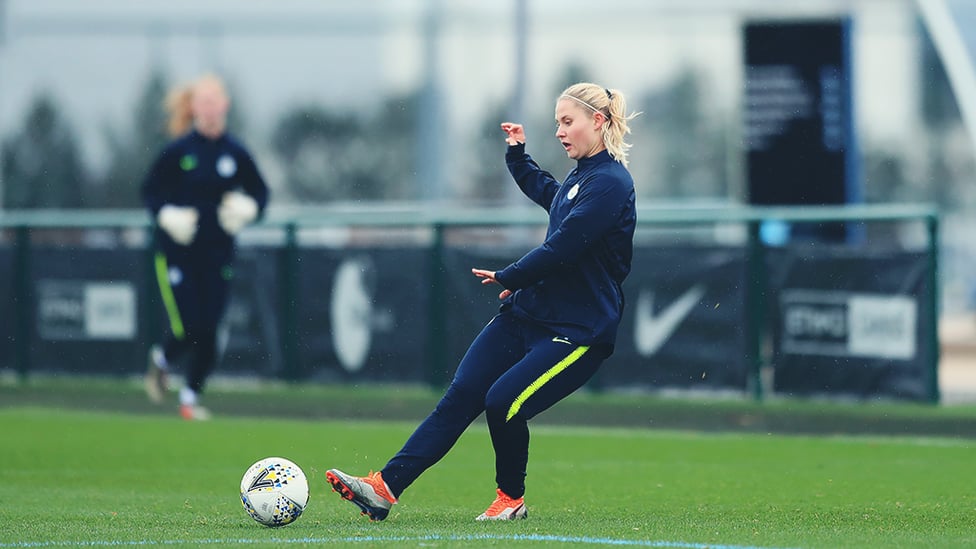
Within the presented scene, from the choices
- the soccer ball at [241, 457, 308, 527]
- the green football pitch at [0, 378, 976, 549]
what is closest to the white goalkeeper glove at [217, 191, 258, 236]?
the green football pitch at [0, 378, 976, 549]

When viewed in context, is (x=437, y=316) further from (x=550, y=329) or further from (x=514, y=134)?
(x=550, y=329)

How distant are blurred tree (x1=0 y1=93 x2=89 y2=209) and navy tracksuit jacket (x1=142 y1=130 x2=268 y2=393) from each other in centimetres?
1890

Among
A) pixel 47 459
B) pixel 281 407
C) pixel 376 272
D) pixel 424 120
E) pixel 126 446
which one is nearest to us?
pixel 47 459

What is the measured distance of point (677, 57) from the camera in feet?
97.2

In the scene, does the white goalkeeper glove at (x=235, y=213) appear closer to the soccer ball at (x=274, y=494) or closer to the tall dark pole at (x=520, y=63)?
the soccer ball at (x=274, y=494)

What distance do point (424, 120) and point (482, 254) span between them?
41.7 feet

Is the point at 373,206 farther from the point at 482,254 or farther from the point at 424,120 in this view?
the point at 482,254

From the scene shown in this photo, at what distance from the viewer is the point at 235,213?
1284 cm

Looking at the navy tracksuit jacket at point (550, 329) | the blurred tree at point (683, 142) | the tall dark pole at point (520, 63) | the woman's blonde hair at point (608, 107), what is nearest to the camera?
the navy tracksuit jacket at point (550, 329)

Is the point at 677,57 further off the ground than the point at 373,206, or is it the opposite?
the point at 677,57

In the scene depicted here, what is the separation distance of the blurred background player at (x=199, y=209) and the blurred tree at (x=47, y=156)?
18914 mm

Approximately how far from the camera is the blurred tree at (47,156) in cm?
3127

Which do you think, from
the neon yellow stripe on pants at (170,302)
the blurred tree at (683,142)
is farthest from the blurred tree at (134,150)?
the neon yellow stripe on pants at (170,302)

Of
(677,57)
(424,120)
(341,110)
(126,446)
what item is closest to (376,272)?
(126,446)
